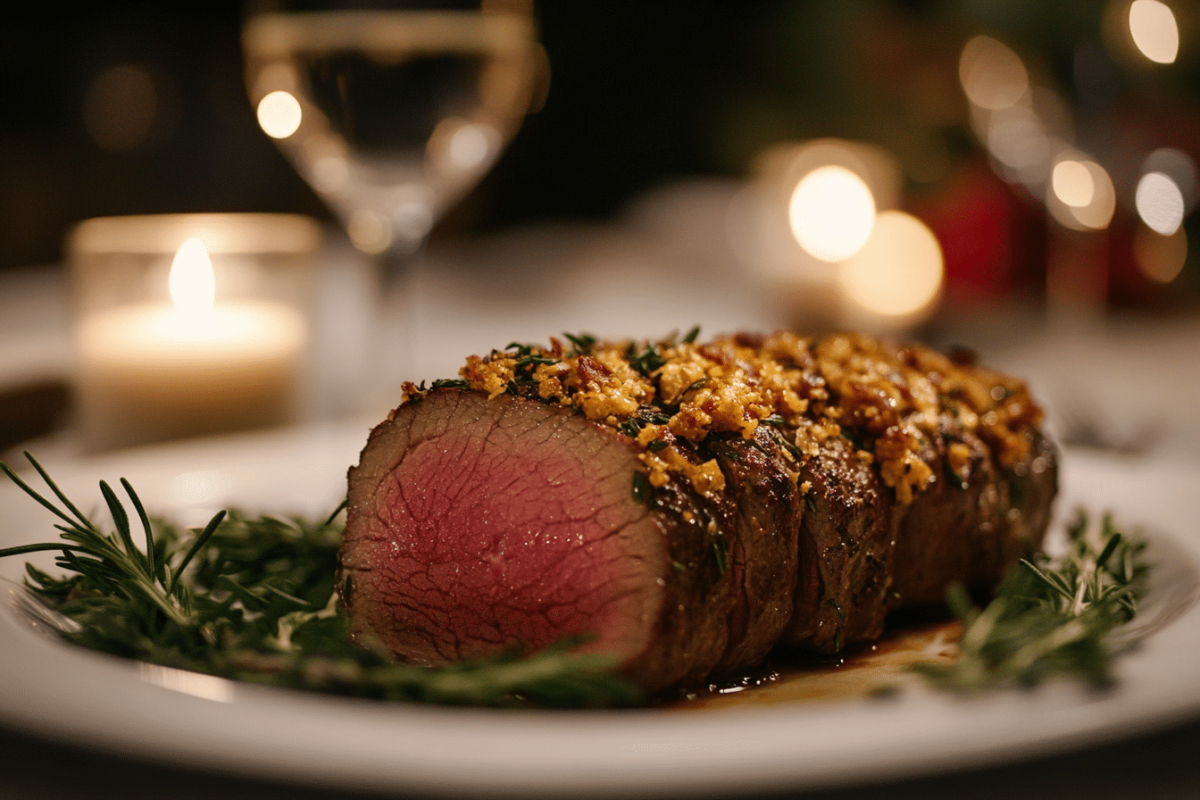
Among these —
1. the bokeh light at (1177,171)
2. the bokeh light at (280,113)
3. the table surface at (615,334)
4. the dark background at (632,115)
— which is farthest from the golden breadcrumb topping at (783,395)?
the dark background at (632,115)

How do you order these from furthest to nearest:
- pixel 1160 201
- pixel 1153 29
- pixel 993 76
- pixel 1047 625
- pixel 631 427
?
pixel 993 76 → pixel 1160 201 → pixel 1153 29 → pixel 631 427 → pixel 1047 625

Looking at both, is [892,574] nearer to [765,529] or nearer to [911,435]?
[911,435]

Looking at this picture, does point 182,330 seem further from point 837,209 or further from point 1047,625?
point 837,209

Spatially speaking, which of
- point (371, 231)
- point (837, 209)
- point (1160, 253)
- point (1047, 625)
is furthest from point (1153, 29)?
point (1047, 625)

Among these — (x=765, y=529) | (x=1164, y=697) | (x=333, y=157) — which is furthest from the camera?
(x=333, y=157)

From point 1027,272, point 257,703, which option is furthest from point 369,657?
point 1027,272

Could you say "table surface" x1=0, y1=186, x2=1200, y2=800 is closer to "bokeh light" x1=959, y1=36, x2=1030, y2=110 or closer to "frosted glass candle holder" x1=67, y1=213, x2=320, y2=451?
"frosted glass candle holder" x1=67, y1=213, x2=320, y2=451
